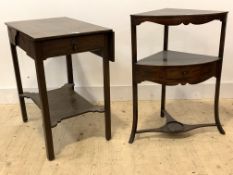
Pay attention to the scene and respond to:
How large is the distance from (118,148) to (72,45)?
650mm

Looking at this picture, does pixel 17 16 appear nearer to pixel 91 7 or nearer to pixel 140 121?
pixel 91 7

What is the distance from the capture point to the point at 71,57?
84.5 inches

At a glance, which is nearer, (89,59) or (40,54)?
(40,54)

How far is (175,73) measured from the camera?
153cm

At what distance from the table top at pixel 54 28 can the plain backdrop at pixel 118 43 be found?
0.33 metres

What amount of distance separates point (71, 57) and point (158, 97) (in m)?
0.73

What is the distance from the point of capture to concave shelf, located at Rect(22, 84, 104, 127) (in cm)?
170

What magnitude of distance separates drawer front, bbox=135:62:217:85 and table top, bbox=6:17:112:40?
300 mm

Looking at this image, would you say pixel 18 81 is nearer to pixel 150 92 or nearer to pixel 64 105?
pixel 64 105

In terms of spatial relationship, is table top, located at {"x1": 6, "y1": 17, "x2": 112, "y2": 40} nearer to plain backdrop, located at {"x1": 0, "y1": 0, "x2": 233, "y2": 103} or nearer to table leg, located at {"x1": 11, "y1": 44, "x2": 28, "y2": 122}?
table leg, located at {"x1": 11, "y1": 44, "x2": 28, "y2": 122}

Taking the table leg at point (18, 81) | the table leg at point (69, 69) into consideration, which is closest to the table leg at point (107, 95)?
the table leg at point (69, 69)

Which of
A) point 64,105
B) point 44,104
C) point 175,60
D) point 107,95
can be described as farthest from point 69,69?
point 175,60

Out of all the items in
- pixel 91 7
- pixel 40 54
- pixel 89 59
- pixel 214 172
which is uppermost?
pixel 91 7

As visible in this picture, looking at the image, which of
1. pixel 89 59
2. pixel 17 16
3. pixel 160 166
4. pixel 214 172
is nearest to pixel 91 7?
pixel 89 59
